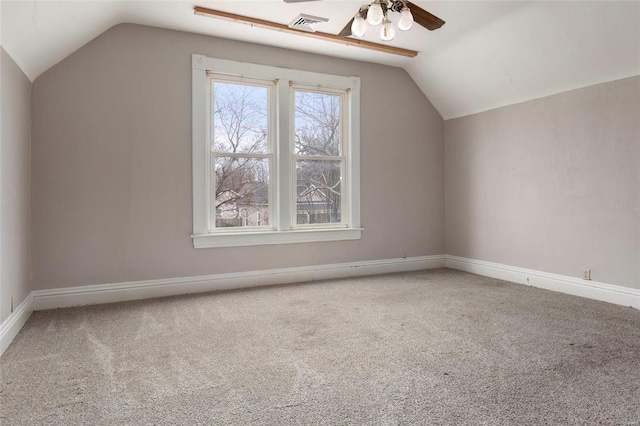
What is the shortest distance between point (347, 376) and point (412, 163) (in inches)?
144

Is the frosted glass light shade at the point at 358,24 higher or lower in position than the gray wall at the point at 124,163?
higher

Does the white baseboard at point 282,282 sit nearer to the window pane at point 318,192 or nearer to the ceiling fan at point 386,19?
the window pane at point 318,192

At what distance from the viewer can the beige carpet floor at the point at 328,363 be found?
1854 millimetres

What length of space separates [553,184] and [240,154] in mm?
3326

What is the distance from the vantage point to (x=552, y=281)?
4.23 m

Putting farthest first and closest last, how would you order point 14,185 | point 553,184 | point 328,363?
point 553,184, point 14,185, point 328,363

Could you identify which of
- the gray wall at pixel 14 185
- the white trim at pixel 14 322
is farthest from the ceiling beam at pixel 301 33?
the white trim at pixel 14 322

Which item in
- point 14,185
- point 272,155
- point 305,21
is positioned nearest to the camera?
point 14,185

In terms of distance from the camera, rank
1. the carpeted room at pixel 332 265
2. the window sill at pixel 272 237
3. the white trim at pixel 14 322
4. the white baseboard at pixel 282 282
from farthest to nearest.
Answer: the window sill at pixel 272 237
the white baseboard at pixel 282 282
the white trim at pixel 14 322
the carpeted room at pixel 332 265

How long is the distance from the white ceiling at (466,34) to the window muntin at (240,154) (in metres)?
0.57

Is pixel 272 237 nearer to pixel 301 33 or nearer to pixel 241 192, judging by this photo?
pixel 241 192

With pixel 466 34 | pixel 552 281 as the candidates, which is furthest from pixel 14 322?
pixel 552 281

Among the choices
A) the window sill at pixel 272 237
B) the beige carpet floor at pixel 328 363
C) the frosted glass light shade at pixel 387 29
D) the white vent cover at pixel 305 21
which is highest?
the white vent cover at pixel 305 21

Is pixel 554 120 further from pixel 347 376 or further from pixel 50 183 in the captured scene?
pixel 50 183
